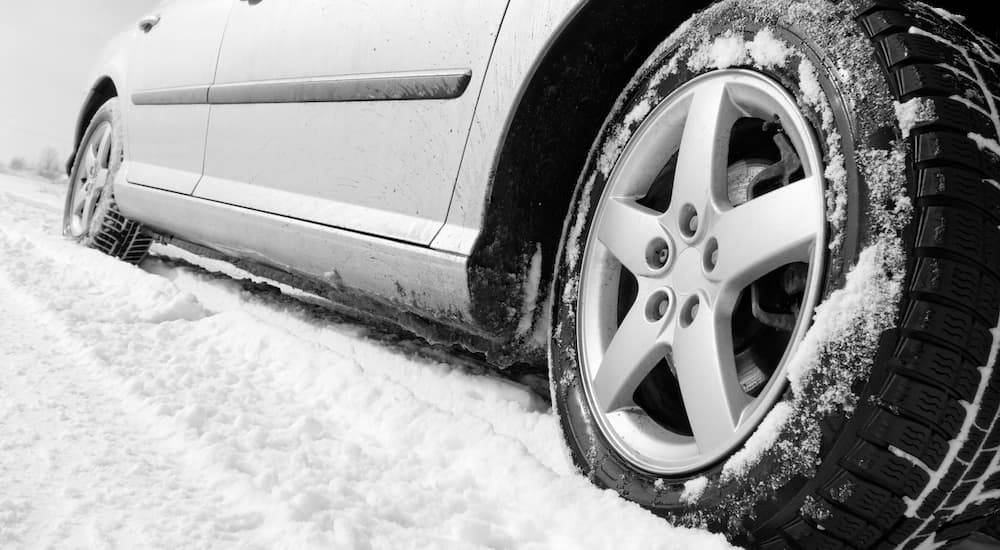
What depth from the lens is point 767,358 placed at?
122 cm

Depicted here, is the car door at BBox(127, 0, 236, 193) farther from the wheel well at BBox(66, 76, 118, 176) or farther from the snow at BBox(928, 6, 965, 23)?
the snow at BBox(928, 6, 965, 23)

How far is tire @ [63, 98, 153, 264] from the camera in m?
3.41

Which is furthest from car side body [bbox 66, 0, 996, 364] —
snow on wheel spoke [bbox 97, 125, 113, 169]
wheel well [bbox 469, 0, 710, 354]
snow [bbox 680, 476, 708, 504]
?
snow on wheel spoke [bbox 97, 125, 113, 169]

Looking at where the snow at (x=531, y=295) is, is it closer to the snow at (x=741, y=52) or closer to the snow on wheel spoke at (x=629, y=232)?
the snow on wheel spoke at (x=629, y=232)

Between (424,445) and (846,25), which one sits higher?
(846,25)

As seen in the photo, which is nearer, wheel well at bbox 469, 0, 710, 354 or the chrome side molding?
wheel well at bbox 469, 0, 710, 354

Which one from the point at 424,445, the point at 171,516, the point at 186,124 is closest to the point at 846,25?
the point at 424,445

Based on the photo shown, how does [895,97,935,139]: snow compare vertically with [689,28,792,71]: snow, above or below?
below

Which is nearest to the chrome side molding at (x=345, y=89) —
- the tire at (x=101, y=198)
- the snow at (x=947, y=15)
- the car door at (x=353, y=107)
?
the car door at (x=353, y=107)

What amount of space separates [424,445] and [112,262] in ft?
7.33

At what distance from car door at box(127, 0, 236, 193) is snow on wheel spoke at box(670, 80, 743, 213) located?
6.17 feet

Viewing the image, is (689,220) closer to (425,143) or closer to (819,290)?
(819,290)

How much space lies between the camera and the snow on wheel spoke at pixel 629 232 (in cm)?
130

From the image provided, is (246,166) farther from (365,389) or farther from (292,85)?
(365,389)
